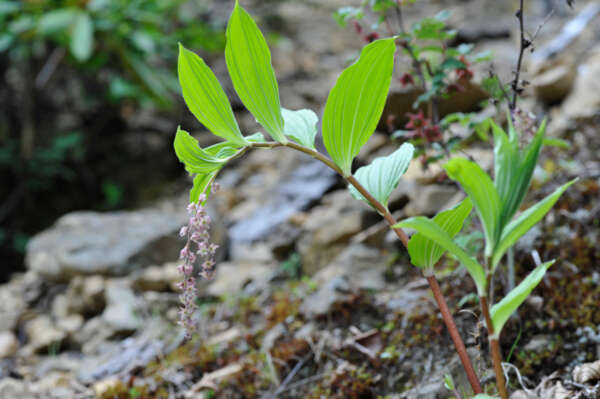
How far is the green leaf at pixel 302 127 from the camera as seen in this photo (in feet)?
3.19

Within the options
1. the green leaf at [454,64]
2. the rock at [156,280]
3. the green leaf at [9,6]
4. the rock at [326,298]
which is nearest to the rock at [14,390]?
the rock at [156,280]

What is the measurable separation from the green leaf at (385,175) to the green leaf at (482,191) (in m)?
0.19

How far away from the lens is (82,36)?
3.45 m

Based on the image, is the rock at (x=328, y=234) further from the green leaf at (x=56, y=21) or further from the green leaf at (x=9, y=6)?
the green leaf at (x=9, y=6)

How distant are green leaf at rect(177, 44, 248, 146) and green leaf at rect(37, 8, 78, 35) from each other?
10.4ft

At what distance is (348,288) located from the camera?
1831 millimetres

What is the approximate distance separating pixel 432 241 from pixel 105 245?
101 inches

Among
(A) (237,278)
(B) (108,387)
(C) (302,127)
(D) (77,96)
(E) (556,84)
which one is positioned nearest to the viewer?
(C) (302,127)

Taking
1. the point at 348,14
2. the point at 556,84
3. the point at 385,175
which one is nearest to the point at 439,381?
the point at 385,175

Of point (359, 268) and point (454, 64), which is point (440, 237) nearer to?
point (454, 64)

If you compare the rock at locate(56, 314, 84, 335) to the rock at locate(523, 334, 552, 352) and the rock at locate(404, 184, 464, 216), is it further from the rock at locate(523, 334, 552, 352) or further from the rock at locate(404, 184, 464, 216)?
the rock at locate(523, 334, 552, 352)

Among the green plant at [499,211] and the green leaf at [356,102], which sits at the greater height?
the green leaf at [356,102]

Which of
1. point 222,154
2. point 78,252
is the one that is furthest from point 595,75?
point 78,252

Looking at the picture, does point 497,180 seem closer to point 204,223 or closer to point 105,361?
point 204,223
